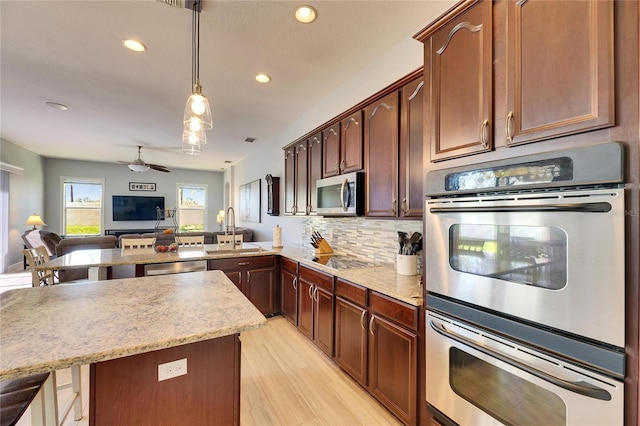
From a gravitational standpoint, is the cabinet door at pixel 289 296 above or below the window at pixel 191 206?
below

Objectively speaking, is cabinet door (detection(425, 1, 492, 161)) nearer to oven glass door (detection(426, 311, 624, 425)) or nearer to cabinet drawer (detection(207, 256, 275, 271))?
oven glass door (detection(426, 311, 624, 425))

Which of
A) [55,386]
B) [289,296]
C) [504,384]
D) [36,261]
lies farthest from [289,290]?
[36,261]

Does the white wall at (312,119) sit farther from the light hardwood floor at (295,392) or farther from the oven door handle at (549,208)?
the light hardwood floor at (295,392)

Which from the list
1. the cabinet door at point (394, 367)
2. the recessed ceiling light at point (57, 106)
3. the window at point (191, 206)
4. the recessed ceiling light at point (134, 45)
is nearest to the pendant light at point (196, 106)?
the recessed ceiling light at point (134, 45)

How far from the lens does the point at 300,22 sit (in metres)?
2.15

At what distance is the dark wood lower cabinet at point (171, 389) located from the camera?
1.06 m

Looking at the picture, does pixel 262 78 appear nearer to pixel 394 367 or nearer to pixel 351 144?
pixel 351 144

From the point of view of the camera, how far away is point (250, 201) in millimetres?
6578

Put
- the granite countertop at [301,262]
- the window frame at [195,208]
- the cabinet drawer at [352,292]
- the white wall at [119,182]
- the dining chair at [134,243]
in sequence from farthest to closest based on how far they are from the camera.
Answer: the window frame at [195,208] < the white wall at [119,182] < the dining chair at [134,243] < the cabinet drawer at [352,292] < the granite countertop at [301,262]

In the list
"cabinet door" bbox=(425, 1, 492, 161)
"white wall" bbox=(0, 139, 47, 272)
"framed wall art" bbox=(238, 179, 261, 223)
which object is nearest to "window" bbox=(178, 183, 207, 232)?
"framed wall art" bbox=(238, 179, 261, 223)

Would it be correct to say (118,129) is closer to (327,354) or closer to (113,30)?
(113,30)

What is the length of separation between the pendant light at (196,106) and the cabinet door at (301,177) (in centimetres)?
128

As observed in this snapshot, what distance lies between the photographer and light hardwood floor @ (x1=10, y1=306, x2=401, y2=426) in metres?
1.85

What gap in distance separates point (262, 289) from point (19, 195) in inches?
268
